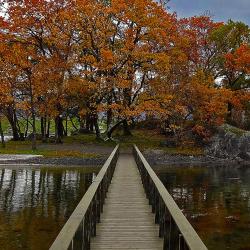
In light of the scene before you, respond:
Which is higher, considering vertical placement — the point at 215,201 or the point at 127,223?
the point at 127,223

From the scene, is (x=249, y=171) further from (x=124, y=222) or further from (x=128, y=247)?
(x=128, y=247)

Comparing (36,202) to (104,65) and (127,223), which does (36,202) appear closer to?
(127,223)

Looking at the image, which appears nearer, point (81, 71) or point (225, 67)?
point (81, 71)

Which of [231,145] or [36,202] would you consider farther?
[231,145]

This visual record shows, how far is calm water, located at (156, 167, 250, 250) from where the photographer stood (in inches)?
592

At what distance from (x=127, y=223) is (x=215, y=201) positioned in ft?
32.3

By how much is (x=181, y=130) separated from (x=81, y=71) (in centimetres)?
1181

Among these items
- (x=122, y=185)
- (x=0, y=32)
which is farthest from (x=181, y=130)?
(x=122, y=185)

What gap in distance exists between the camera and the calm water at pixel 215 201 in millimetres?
15046

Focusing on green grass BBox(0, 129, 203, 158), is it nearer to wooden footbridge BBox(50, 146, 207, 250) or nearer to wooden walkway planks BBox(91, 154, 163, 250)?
wooden footbridge BBox(50, 146, 207, 250)

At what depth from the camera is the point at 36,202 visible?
20.4 meters

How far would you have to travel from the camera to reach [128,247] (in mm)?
10211

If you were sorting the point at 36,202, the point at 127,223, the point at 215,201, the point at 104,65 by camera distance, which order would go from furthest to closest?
the point at 104,65 < the point at 215,201 < the point at 36,202 < the point at 127,223

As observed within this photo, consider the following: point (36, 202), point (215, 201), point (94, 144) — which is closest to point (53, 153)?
point (94, 144)
